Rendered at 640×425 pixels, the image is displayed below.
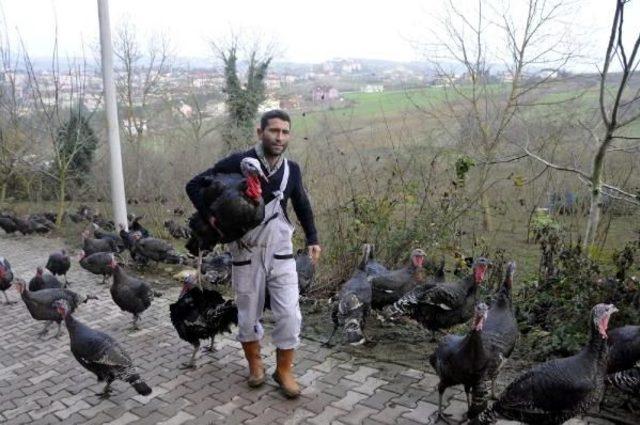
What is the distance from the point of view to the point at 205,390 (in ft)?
16.6

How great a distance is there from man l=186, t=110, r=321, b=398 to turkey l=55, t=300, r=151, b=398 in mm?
1129

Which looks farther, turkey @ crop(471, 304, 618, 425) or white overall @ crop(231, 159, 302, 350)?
white overall @ crop(231, 159, 302, 350)

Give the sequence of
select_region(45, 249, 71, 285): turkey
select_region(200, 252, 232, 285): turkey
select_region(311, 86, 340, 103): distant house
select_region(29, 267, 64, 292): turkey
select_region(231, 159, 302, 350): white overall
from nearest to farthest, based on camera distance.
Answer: select_region(231, 159, 302, 350): white overall → select_region(29, 267, 64, 292): turkey → select_region(200, 252, 232, 285): turkey → select_region(45, 249, 71, 285): turkey → select_region(311, 86, 340, 103): distant house

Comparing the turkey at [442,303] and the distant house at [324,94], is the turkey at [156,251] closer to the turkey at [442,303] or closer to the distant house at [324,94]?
the distant house at [324,94]

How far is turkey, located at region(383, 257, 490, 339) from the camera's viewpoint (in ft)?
19.6

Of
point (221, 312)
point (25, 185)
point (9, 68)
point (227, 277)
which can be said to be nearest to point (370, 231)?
point (227, 277)

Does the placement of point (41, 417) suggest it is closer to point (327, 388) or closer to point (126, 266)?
point (327, 388)

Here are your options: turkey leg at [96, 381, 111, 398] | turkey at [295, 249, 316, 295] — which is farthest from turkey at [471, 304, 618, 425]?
turkey at [295, 249, 316, 295]

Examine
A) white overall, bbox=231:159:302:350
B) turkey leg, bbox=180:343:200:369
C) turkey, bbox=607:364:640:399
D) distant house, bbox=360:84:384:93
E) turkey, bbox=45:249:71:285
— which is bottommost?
turkey, bbox=45:249:71:285

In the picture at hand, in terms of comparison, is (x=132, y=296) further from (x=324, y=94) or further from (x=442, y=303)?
(x=324, y=94)

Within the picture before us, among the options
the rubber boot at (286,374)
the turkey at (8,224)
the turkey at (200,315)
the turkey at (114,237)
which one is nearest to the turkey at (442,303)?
the rubber boot at (286,374)

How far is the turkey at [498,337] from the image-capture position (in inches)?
165

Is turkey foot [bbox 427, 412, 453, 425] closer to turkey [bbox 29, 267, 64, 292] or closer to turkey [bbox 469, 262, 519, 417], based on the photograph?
turkey [bbox 469, 262, 519, 417]

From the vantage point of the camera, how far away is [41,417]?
467 cm
